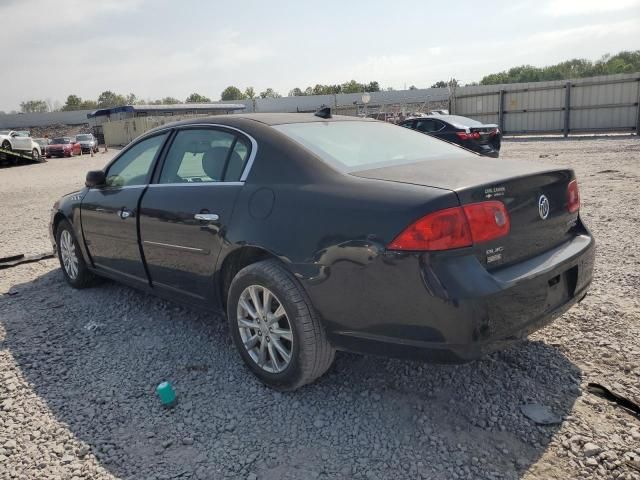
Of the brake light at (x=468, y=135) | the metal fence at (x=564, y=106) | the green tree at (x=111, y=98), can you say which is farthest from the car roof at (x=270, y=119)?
the green tree at (x=111, y=98)

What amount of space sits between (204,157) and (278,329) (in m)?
1.37

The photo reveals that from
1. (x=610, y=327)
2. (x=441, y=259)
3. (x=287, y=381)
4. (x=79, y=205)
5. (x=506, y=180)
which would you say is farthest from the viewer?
(x=79, y=205)

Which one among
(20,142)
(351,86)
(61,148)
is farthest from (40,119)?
(351,86)

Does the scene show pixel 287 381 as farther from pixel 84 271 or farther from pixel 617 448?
pixel 84 271

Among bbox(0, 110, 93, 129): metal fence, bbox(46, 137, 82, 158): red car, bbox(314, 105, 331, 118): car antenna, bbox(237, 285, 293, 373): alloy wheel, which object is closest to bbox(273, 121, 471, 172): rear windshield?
bbox(314, 105, 331, 118): car antenna

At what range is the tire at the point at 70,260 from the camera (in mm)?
4969

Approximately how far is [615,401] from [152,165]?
3431mm

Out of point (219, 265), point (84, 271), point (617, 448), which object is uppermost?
point (219, 265)

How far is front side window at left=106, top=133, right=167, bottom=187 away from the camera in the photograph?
13.3 feet

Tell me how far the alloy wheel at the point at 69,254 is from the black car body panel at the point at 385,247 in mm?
1958

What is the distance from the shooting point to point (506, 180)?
8.72 ft

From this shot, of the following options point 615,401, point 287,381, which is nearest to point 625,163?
point 615,401

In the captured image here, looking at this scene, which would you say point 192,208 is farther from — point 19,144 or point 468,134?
point 19,144

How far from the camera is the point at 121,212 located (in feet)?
13.5
